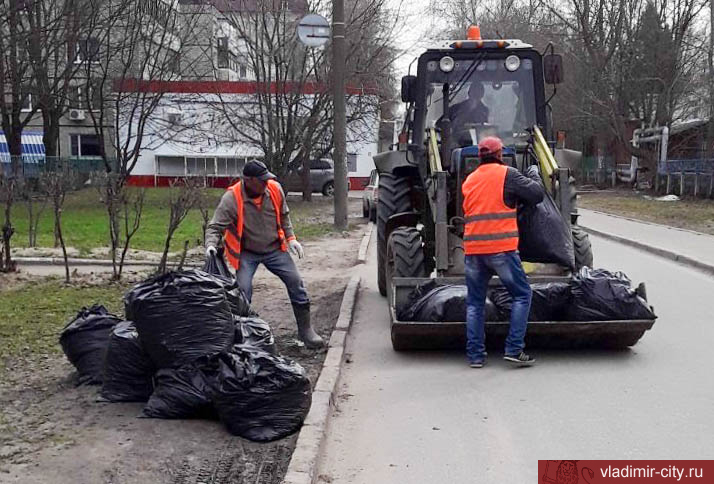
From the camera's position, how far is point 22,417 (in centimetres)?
538

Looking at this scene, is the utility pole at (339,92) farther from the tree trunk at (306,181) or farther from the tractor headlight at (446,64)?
the tree trunk at (306,181)

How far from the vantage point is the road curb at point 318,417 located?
4.45 m

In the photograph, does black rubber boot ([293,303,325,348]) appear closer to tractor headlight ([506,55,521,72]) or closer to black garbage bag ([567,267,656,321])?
black garbage bag ([567,267,656,321])

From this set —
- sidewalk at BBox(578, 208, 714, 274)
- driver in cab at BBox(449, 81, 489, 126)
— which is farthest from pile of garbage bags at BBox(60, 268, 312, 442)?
sidewalk at BBox(578, 208, 714, 274)

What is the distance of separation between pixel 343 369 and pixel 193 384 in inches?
78.2

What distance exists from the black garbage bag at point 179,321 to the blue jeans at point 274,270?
5.58 ft

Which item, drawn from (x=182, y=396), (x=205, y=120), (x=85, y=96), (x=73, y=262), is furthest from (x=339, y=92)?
(x=182, y=396)

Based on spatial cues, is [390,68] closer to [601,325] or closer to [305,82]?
[305,82]

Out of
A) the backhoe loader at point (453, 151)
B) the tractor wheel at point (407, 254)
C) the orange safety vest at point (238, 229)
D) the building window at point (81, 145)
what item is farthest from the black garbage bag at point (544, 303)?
the building window at point (81, 145)

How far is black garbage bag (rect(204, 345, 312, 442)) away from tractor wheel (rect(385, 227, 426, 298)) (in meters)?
3.15

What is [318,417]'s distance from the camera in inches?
210

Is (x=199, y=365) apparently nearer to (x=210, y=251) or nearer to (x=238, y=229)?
(x=210, y=251)

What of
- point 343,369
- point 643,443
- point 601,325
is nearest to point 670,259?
point 601,325

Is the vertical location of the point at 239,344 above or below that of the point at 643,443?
above
